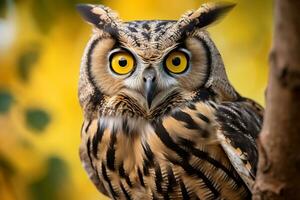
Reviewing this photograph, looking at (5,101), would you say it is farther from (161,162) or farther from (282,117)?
(282,117)

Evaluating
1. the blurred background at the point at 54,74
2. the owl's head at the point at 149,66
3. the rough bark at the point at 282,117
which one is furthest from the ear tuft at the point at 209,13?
the rough bark at the point at 282,117

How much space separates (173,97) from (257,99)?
0.43 metres

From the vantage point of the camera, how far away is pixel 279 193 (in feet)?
2.74

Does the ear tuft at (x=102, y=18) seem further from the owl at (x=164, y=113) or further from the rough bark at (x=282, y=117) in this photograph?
the rough bark at (x=282, y=117)

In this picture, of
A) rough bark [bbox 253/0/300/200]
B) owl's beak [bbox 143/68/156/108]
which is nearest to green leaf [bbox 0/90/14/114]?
owl's beak [bbox 143/68/156/108]

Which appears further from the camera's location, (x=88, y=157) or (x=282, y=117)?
(x=88, y=157)

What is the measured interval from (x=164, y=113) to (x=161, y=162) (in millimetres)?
112

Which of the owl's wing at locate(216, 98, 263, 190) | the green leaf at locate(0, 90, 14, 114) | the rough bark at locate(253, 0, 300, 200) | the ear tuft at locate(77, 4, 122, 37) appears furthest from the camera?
the green leaf at locate(0, 90, 14, 114)

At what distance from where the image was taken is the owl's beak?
126cm

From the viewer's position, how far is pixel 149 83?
4.13ft

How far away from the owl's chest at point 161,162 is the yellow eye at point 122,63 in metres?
0.11

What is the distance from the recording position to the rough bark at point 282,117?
Answer: 0.70 m

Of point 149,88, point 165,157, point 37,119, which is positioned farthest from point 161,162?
point 37,119

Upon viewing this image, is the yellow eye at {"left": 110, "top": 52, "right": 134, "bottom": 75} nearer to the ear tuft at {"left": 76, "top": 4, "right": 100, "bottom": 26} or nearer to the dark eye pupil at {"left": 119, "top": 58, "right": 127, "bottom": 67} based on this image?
the dark eye pupil at {"left": 119, "top": 58, "right": 127, "bottom": 67}
